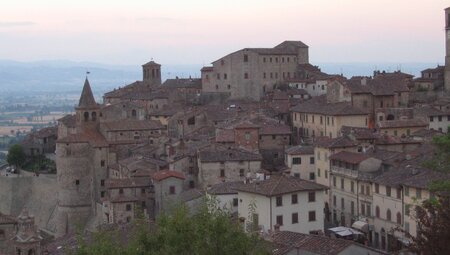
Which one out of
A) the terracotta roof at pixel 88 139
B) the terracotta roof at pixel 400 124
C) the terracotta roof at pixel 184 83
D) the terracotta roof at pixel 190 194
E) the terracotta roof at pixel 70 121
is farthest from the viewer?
the terracotta roof at pixel 184 83

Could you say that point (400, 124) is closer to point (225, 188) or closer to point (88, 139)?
point (225, 188)

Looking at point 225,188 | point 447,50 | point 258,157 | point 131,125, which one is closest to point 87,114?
point 131,125

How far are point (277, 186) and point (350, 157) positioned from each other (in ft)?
25.4

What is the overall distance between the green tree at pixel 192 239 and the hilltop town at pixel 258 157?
11.2 m

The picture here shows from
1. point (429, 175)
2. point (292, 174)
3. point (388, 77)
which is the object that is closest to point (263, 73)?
point (388, 77)

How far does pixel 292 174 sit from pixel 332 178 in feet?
14.4

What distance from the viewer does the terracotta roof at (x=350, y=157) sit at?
5300 centimetres

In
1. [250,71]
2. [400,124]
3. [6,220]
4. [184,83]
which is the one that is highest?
[250,71]

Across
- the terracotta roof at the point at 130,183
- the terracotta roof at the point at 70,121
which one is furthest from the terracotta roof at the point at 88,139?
the terracotta roof at the point at 130,183

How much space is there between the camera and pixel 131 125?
74.6 m

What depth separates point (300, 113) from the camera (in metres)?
74.2

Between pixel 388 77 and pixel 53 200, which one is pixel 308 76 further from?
pixel 53 200

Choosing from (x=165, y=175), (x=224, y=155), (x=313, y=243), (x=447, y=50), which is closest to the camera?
(x=313, y=243)

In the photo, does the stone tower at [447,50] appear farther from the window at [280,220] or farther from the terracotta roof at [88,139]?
the window at [280,220]
